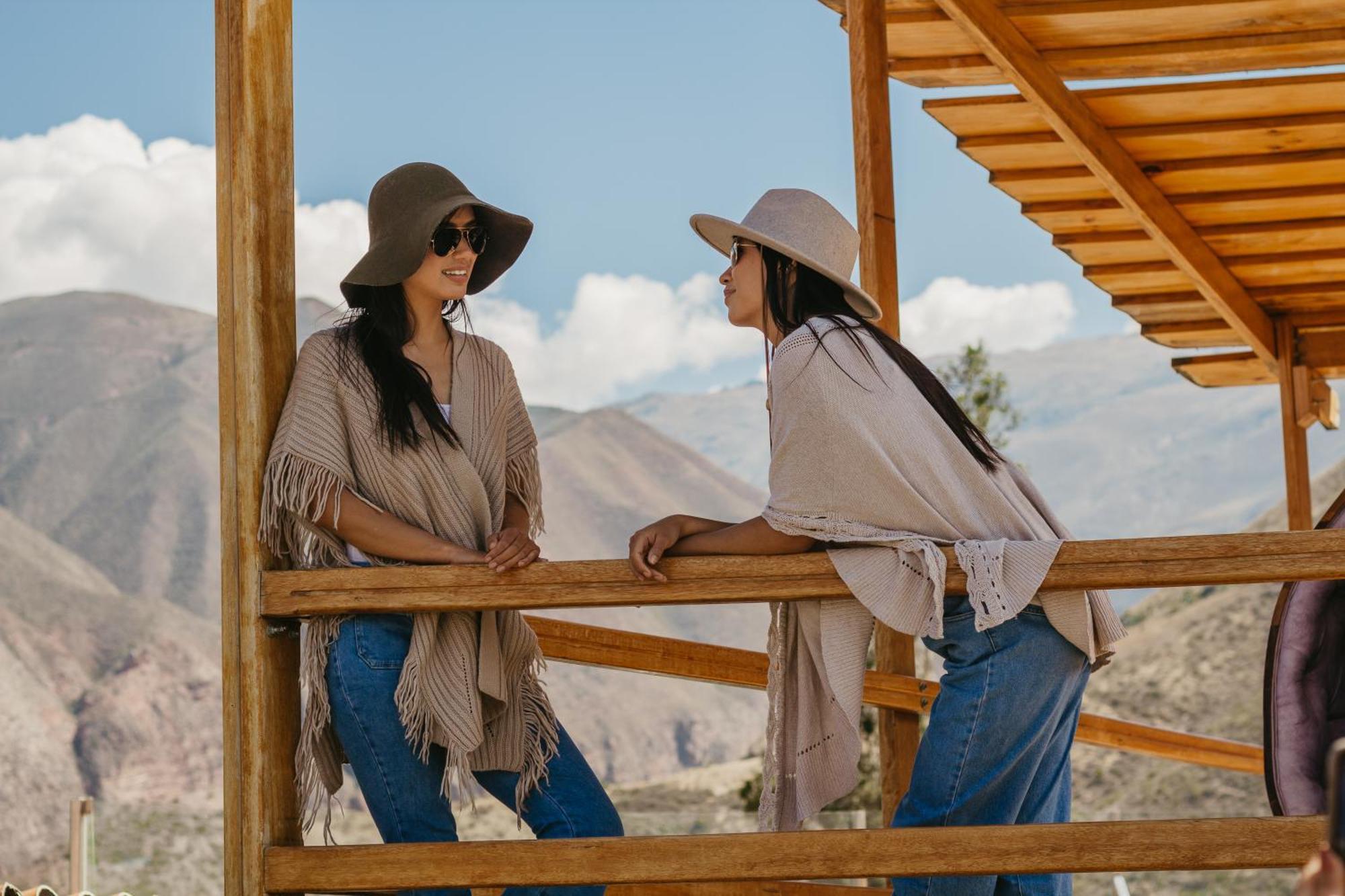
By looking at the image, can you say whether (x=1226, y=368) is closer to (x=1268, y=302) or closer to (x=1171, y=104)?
(x=1268, y=302)

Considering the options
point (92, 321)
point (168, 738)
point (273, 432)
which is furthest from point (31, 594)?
point (273, 432)

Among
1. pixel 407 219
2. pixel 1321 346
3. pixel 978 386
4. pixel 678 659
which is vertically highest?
pixel 978 386

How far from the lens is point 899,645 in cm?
466

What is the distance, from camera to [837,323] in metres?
3.03

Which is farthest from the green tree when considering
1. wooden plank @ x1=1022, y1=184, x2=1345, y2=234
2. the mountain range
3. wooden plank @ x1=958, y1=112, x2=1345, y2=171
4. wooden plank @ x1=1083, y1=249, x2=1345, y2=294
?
wooden plank @ x1=958, y1=112, x2=1345, y2=171

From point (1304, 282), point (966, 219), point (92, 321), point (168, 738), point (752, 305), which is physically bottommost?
point (168, 738)

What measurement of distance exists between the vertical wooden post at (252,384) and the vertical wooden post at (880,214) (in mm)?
1788

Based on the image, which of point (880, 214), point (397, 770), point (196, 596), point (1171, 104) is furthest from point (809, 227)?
point (196, 596)

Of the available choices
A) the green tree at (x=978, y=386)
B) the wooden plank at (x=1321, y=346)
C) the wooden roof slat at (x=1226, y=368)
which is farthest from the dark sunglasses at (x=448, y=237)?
the green tree at (x=978, y=386)

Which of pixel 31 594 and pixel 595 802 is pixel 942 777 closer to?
pixel 595 802

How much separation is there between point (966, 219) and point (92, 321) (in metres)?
34.6

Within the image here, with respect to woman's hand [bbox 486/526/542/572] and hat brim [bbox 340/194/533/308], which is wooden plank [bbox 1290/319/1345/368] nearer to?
hat brim [bbox 340/194/533/308]

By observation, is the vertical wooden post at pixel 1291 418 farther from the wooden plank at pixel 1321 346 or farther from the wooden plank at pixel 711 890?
the wooden plank at pixel 711 890

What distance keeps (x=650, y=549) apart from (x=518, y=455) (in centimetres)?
56
